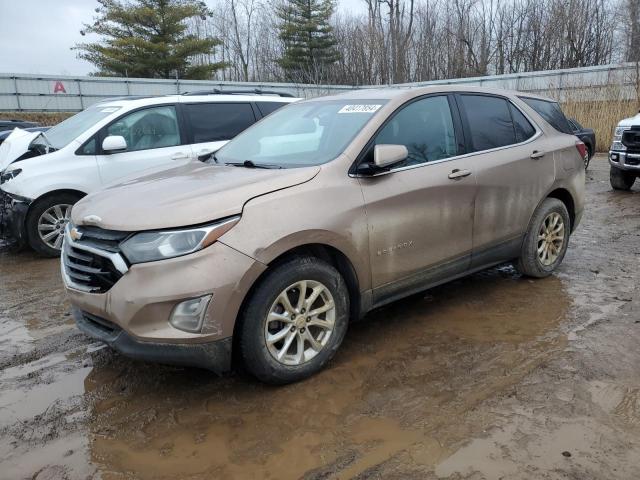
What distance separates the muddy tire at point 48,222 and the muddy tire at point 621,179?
961 cm

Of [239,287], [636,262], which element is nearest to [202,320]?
[239,287]

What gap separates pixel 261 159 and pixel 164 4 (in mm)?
36297

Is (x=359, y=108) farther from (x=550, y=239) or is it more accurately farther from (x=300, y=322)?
(x=550, y=239)

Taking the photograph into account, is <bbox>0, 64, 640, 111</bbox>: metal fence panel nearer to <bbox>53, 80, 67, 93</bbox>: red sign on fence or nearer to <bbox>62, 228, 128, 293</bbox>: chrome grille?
<bbox>53, 80, 67, 93</bbox>: red sign on fence

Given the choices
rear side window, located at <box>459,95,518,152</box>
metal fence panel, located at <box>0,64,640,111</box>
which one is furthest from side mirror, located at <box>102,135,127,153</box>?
metal fence panel, located at <box>0,64,640,111</box>

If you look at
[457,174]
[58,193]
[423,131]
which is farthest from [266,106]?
[457,174]

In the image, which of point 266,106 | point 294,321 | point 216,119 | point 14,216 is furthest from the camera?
point 266,106

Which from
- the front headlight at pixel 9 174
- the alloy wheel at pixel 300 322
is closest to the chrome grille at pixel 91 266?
the alloy wheel at pixel 300 322

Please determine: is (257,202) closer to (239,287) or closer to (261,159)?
(239,287)

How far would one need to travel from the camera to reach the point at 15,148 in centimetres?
692

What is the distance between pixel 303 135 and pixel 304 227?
111 centimetres

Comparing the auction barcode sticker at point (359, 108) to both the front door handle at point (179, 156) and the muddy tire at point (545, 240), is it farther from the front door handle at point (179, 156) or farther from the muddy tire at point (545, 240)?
the front door handle at point (179, 156)

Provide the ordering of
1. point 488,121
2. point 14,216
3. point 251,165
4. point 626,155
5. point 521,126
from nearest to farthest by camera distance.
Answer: point 251,165 → point 488,121 → point 521,126 → point 14,216 → point 626,155

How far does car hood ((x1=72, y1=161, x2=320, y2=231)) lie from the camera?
9.16ft
